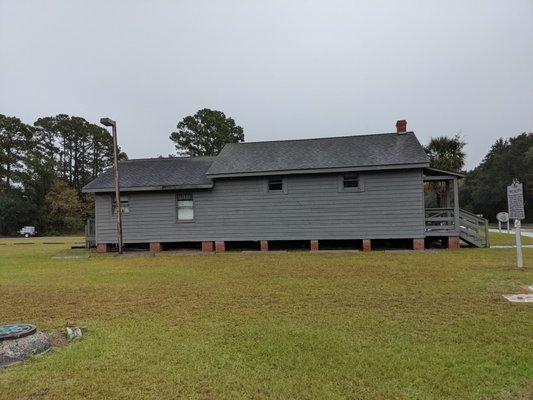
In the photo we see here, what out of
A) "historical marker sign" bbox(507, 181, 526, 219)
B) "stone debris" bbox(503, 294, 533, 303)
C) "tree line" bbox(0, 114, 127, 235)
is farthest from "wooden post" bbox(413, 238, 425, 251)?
"tree line" bbox(0, 114, 127, 235)

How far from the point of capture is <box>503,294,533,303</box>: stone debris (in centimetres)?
626

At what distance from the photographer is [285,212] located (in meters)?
15.8

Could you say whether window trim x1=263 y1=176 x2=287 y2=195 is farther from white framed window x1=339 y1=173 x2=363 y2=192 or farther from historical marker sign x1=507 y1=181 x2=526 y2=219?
historical marker sign x1=507 y1=181 x2=526 y2=219

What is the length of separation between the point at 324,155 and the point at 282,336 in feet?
39.6

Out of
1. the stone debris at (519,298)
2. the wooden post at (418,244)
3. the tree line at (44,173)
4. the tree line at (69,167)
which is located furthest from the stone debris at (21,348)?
the tree line at (44,173)

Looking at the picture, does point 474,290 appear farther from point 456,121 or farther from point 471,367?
point 456,121

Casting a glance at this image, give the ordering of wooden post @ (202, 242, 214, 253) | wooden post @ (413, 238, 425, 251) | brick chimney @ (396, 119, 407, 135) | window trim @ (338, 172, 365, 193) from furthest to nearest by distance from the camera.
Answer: brick chimney @ (396, 119, 407, 135) → wooden post @ (202, 242, 214, 253) → window trim @ (338, 172, 365, 193) → wooden post @ (413, 238, 425, 251)

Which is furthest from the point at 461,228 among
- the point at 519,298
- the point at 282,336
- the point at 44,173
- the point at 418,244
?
the point at 44,173

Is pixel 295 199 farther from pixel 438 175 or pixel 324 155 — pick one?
pixel 438 175

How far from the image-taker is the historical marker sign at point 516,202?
31.3 ft

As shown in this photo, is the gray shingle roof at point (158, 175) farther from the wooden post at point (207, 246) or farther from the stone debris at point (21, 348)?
the stone debris at point (21, 348)

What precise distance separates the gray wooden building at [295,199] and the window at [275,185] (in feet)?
0.13

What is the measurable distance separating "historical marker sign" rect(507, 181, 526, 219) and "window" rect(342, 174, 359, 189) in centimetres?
595

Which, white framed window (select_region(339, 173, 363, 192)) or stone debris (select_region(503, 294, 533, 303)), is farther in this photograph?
white framed window (select_region(339, 173, 363, 192))
